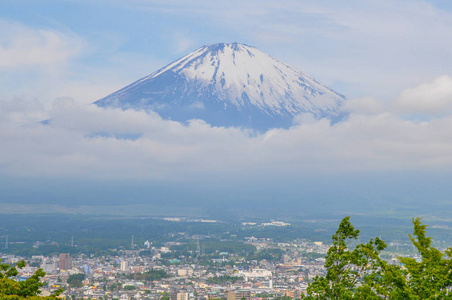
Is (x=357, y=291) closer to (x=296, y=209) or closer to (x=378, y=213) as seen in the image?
(x=378, y=213)

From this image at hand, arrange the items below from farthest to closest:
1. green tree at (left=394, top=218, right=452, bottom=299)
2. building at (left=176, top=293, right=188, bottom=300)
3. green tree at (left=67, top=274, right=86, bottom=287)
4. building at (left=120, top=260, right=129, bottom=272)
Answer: building at (left=120, top=260, right=129, bottom=272) < green tree at (left=67, top=274, right=86, bottom=287) < building at (left=176, top=293, right=188, bottom=300) < green tree at (left=394, top=218, right=452, bottom=299)

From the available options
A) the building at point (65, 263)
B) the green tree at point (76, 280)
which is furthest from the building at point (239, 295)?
the building at point (65, 263)

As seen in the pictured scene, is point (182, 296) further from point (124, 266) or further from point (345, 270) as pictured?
point (345, 270)

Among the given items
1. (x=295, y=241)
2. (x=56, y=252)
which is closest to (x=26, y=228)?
(x=56, y=252)

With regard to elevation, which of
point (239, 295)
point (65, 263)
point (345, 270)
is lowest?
point (239, 295)

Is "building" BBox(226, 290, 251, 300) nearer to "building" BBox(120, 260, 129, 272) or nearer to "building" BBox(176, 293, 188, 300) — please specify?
"building" BBox(176, 293, 188, 300)

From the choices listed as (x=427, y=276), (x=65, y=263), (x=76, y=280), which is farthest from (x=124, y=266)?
(x=427, y=276)

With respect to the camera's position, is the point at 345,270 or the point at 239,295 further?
the point at 239,295

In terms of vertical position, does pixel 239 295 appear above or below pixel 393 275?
below

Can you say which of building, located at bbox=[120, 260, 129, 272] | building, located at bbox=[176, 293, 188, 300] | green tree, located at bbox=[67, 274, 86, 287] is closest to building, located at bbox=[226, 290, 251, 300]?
building, located at bbox=[176, 293, 188, 300]
